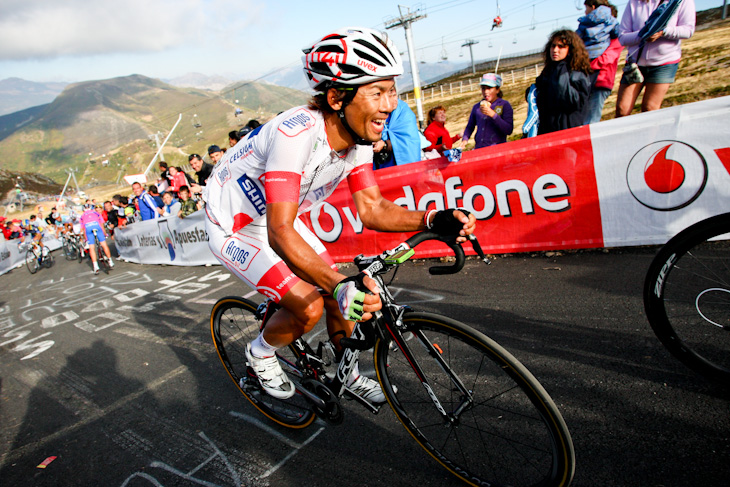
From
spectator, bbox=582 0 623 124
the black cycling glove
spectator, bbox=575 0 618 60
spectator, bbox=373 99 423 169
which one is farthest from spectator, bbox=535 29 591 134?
the black cycling glove

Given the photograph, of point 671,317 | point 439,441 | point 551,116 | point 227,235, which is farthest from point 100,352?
point 551,116

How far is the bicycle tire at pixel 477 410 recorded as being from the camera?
1.65 metres

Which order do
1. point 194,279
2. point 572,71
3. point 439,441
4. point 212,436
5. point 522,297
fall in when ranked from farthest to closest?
point 194,279, point 572,71, point 522,297, point 212,436, point 439,441

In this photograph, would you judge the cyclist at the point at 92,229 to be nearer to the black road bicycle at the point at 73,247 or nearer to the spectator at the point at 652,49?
the black road bicycle at the point at 73,247

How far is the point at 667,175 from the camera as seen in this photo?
13.5 feet

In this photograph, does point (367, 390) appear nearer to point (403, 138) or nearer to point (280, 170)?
point (280, 170)

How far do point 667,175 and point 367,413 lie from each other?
153 inches

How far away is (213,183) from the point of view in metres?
2.71

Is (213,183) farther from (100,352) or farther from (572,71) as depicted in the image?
(572,71)

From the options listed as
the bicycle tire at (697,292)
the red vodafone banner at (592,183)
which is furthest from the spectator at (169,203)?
the bicycle tire at (697,292)

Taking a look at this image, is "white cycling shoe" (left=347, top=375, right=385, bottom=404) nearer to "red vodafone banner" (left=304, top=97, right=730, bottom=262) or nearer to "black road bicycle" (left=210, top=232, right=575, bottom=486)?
"black road bicycle" (left=210, top=232, right=575, bottom=486)

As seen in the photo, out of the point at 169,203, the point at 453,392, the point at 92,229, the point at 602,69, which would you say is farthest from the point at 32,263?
the point at 602,69

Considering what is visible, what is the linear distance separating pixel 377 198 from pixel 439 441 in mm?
1481

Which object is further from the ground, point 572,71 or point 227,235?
point 572,71
